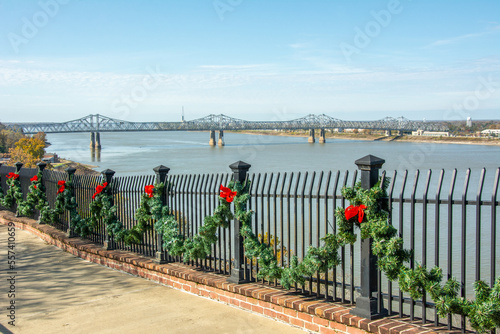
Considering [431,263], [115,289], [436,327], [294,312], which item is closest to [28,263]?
[115,289]

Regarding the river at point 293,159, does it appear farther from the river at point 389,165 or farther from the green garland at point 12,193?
the green garland at point 12,193

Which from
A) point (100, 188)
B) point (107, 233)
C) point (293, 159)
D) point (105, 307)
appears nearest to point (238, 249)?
point (105, 307)

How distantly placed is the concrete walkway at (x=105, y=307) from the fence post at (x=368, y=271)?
0.85m

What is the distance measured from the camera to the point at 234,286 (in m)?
6.32

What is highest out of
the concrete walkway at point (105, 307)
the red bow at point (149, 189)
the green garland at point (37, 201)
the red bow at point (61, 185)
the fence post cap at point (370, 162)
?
the fence post cap at point (370, 162)

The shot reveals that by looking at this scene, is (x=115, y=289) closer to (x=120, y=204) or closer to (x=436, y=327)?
(x=120, y=204)

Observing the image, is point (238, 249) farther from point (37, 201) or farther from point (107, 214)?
point (37, 201)

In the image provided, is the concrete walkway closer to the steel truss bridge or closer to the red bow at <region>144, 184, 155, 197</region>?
the red bow at <region>144, 184, 155, 197</region>

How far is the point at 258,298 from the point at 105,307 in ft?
6.67

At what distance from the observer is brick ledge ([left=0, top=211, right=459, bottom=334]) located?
4.84 metres

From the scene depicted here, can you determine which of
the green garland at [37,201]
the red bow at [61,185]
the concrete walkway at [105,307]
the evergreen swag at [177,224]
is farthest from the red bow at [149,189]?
the green garland at [37,201]

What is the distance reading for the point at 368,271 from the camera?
16.3 ft

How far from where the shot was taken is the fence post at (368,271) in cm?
494

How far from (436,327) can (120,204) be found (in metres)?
6.14
